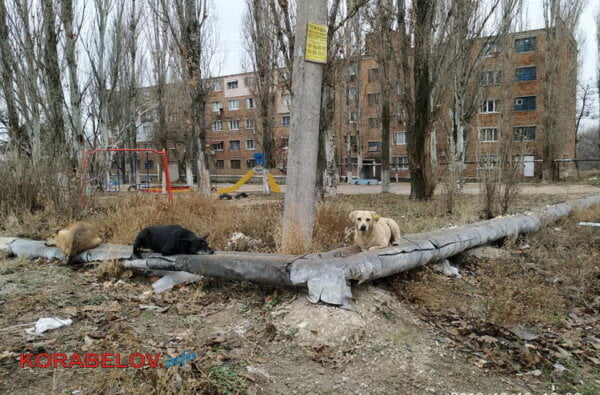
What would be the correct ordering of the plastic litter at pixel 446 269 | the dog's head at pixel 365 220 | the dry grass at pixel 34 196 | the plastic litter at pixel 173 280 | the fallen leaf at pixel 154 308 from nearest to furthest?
1. the fallen leaf at pixel 154 308
2. the dog's head at pixel 365 220
3. the plastic litter at pixel 173 280
4. the plastic litter at pixel 446 269
5. the dry grass at pixel 34 196

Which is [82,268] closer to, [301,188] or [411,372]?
[301,188]

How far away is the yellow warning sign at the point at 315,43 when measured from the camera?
14.4 ft

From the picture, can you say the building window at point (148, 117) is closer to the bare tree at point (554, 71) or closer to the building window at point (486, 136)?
the building window at point (486, 136)

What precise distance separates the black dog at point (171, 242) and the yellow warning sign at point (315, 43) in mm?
2392

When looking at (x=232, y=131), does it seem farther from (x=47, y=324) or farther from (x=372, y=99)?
(x=47, y=324)

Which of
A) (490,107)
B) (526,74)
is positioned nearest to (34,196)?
(490,107)

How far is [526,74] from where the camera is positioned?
32.3 meters

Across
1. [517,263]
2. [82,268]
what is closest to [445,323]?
[517,263]

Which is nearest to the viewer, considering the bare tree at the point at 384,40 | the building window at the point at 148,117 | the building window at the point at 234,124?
the bare tree at the point at 384,40

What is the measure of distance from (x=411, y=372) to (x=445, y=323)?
89 cm

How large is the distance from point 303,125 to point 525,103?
34323mm

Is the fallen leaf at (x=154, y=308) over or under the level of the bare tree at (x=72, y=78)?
under

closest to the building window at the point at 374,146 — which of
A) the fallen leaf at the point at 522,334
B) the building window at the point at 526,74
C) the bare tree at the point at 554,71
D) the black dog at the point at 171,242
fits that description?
the building window at the point at 526,74

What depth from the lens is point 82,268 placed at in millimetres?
4840
